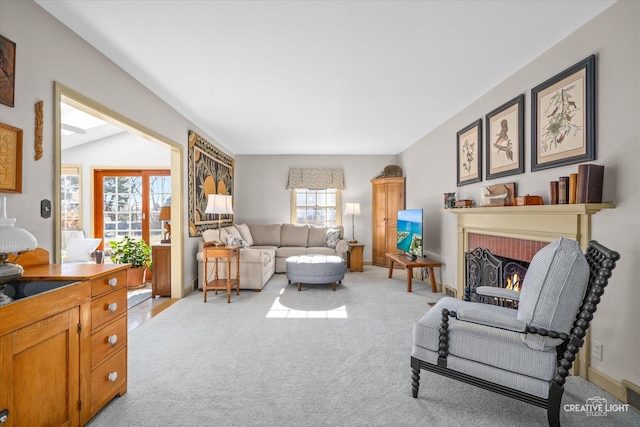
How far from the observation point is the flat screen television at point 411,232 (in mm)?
4894

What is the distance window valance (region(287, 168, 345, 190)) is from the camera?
721 cm

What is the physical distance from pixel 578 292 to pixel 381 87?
2.72 metres

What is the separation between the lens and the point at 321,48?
2.61m

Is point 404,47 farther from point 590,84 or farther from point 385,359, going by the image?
point 385,359

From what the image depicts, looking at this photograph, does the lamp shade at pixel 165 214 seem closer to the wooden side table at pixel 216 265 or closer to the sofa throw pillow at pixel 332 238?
the wooden side table at pixel 216 265

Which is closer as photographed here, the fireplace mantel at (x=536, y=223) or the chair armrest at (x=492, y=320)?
the chair armrest at (x=492, y=320)

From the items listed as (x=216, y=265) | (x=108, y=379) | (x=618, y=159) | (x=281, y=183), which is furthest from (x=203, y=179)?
(x=618, y=159)

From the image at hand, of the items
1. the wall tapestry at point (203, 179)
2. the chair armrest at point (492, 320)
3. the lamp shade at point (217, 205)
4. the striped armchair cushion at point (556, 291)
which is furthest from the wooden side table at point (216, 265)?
the striped armchair cushion at point (556, 291)

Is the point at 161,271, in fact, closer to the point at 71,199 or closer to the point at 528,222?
the point at 71,199

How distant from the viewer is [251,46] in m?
2.57

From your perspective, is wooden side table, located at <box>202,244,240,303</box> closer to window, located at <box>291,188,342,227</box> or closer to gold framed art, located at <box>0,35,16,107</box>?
gold framed art, located at <box>0,35,16,107</box>

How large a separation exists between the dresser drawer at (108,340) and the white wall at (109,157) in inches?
171

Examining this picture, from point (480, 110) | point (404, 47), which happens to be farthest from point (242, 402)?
point (480, 110)

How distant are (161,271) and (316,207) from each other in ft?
12.8
